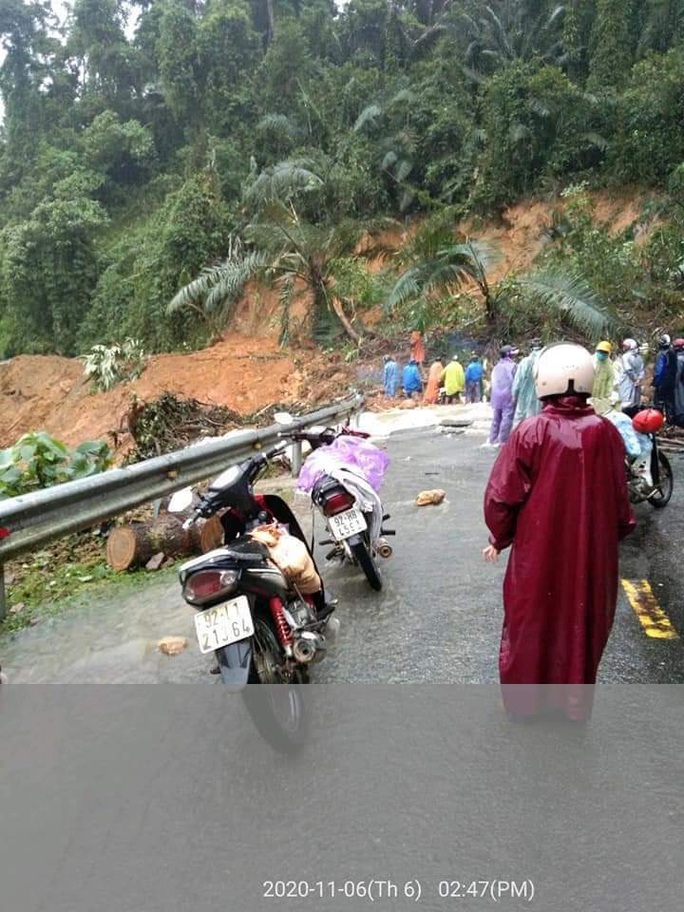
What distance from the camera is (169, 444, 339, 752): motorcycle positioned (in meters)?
2.81

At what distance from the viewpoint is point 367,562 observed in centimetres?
468

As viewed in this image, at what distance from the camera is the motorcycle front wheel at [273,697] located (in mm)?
2812

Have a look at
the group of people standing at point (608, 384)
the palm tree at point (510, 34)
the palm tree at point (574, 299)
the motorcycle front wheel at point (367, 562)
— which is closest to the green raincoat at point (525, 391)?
the group of people standing at point (608, 384)

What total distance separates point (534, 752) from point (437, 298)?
18712mm

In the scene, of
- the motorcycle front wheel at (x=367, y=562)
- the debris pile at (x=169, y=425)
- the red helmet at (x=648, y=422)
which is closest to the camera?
the motorcycle front wheel at (x=367, y=562)

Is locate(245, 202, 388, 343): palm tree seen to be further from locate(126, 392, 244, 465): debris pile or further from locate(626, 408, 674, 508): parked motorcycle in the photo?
locate(626, 408, 674, 508): parked motorcycle

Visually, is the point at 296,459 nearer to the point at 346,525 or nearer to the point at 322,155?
the point at 346,525

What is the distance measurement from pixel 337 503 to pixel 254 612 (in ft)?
5.14

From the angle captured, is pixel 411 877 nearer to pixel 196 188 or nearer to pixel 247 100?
Result: pixel 196 188

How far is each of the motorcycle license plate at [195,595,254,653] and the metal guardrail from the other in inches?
59.5

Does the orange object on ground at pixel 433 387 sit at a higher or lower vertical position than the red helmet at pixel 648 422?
lower

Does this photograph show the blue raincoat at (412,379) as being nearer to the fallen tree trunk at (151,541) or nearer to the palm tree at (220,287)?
the palm tree at (220,287)

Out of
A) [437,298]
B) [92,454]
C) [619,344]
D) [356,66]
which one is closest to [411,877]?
[92,454]

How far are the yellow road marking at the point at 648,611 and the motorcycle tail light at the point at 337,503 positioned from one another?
1.88 meters
